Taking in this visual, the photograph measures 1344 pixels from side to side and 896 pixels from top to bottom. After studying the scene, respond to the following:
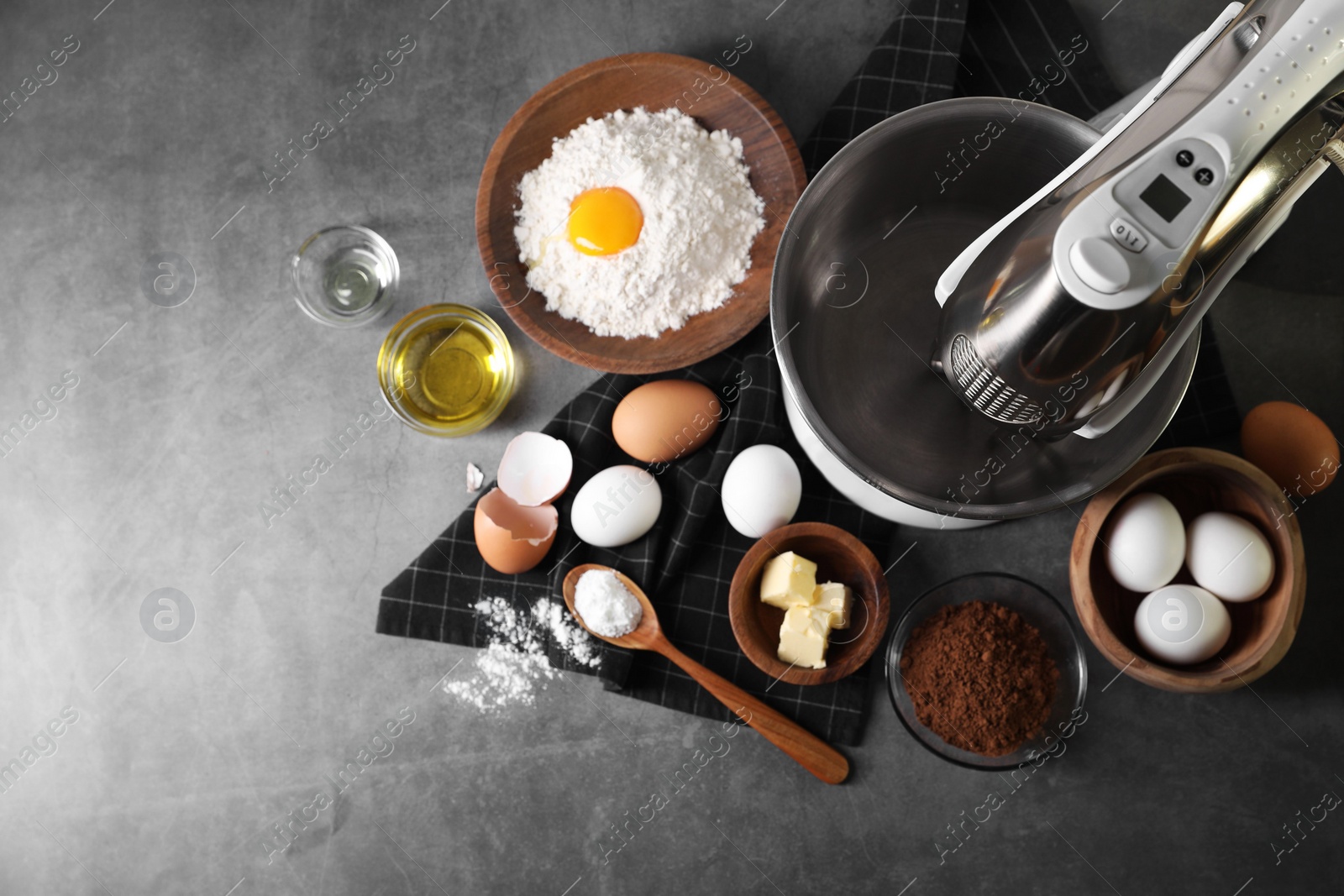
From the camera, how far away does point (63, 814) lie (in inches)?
52.5

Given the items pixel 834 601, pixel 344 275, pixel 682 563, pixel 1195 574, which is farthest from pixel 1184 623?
pixel 344 275

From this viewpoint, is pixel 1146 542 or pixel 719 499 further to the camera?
pixel 719 499

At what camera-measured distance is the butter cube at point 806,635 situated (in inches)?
44.4

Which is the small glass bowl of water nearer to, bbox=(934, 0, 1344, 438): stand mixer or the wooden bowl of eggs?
bbox=(934, 0, 1344, 438): stand mixer

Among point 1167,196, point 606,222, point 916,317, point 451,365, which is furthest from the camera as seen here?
point 451,365

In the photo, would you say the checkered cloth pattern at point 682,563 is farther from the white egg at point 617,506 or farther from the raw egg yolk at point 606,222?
the raw egg yolk at point 606,222

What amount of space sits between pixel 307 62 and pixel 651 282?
2.26ft

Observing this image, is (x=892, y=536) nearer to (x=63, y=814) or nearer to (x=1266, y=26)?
(x=1266, y=26)

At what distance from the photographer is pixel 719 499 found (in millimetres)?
1220

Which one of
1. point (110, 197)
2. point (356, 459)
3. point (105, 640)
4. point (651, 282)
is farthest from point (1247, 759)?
point (110, 197)

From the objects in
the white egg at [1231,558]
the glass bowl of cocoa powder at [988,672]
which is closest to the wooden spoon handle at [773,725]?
the glass bowl of cocoa powder at [988,672]

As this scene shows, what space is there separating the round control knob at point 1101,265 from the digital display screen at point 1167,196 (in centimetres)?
4

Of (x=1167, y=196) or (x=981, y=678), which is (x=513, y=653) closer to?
(x=981, y=678)

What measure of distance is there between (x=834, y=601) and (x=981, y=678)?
205 mm
